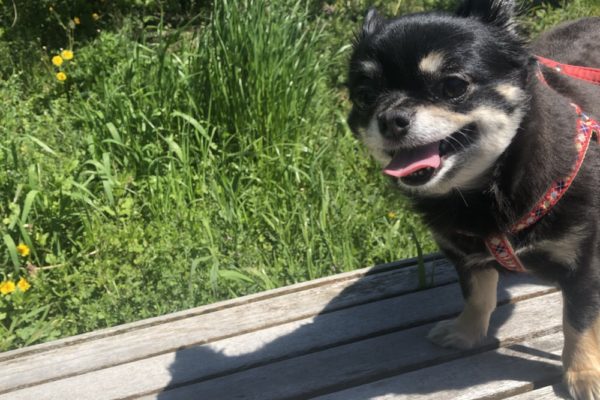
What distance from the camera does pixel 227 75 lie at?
4.01 m

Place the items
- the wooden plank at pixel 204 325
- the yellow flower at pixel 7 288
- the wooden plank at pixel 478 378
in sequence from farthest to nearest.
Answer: the yellow flower at pixel 7 288 < the wooden plank at pixel 204 325 < the wooden plank at pixel 478 378

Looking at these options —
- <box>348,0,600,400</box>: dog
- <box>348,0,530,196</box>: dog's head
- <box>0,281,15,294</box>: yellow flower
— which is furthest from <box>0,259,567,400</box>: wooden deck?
<box>348,0,530,196</box>: dog's head

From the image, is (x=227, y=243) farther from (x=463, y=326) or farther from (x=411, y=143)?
(x=411, y=143)

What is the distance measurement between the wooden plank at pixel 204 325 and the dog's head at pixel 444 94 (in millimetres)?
855

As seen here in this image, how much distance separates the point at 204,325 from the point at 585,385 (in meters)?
1.39

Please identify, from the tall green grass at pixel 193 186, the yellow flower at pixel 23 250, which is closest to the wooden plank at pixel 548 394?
the tall green grass at pixel 193 186

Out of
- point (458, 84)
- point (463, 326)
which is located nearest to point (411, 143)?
point (458, 84)

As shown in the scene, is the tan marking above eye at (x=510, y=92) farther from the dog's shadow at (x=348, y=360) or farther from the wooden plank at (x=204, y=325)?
the wooden plank at (x=204, y=325)

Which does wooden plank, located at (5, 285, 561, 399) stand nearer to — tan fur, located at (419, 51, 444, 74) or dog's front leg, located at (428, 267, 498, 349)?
dog's front leg, located at (428, 267, 498, 349)

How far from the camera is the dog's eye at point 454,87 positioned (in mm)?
1986

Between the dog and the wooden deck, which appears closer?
the dog

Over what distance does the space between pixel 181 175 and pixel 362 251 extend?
3.52ft

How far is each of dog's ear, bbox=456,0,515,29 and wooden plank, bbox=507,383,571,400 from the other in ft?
3.70

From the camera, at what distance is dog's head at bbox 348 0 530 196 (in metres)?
1.99
